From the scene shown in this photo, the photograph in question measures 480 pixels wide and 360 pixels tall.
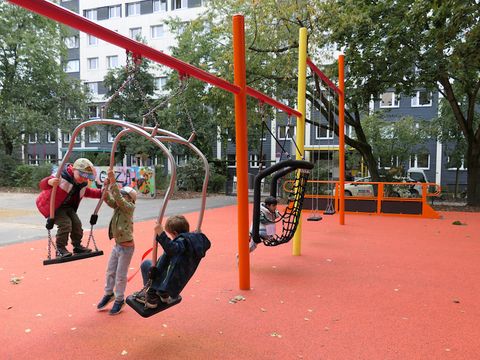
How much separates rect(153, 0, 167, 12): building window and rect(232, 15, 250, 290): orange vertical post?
3821cm

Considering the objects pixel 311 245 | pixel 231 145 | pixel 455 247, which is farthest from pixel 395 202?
pixel 231 145

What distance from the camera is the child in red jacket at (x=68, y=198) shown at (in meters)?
3.91

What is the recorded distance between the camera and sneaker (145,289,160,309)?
3137 mm

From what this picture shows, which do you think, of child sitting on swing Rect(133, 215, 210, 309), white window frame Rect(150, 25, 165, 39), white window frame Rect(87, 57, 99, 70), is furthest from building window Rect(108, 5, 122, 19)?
child sitting on swing Rect(133, 215, 210, 309)

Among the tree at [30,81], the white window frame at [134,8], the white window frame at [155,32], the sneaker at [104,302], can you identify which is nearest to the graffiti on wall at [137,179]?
the tree at [30,81]

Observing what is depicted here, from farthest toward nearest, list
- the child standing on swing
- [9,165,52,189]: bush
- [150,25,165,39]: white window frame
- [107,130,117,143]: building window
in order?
[150,25,165,39]: white window frame < [107,130,117,143]: building window < [9,165,52,189]: bush < the child standing on swing

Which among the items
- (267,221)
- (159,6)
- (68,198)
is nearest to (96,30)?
(68,198)

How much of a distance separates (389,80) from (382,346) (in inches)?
487

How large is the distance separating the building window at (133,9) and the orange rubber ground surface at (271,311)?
124 feet

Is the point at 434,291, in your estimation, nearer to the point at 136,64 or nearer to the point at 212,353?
the point at 212,353

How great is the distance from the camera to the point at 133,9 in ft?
133

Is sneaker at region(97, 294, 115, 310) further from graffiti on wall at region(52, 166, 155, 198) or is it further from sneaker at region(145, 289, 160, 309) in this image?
graffiti on wall at region(52, 166, 155, 198)

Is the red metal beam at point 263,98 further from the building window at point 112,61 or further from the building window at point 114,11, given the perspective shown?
the building window at point 114,11

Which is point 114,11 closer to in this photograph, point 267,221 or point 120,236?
point 267,221
